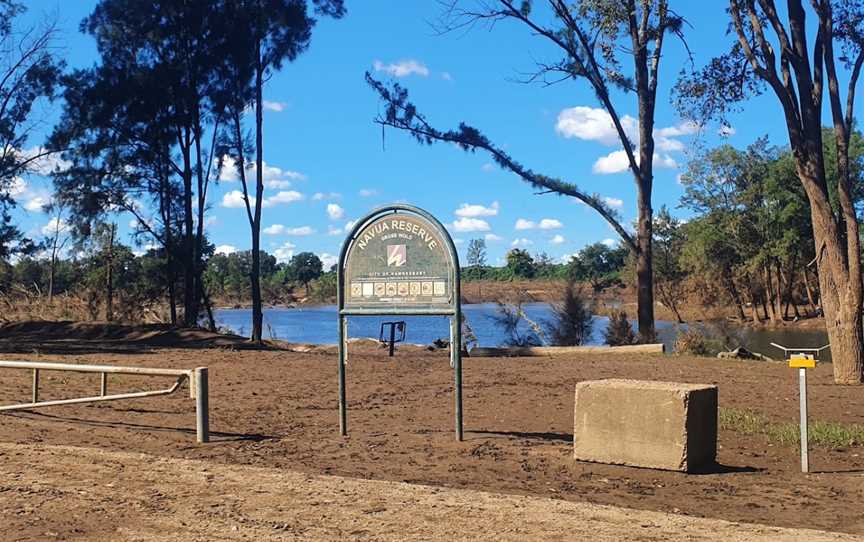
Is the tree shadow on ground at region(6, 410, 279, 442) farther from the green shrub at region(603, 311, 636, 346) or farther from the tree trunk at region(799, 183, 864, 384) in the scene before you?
the green shrub at region(603, 311, 636, 346)

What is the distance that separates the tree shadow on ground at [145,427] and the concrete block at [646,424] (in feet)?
11.6

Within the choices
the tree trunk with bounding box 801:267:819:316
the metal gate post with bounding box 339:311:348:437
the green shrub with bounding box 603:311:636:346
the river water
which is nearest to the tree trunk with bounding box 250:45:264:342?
the river water

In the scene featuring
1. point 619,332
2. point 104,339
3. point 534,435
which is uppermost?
point 619,332

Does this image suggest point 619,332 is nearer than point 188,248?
Yes

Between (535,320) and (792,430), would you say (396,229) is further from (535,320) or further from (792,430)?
(535,320)

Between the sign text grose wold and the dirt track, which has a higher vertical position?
the sign text grose wold

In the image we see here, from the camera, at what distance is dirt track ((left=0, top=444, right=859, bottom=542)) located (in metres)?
5.51

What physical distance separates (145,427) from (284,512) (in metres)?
4.75

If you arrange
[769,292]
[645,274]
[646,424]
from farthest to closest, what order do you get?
[769,292]
[645,274]
[646,424]

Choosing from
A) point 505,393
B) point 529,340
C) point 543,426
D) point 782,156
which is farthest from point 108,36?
point 782,156

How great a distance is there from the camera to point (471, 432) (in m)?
10.2

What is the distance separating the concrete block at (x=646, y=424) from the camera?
7.82m

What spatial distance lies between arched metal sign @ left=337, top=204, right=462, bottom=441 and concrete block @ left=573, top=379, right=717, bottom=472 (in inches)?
60.6

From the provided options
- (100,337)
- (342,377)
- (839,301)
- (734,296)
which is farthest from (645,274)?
(734,296)
